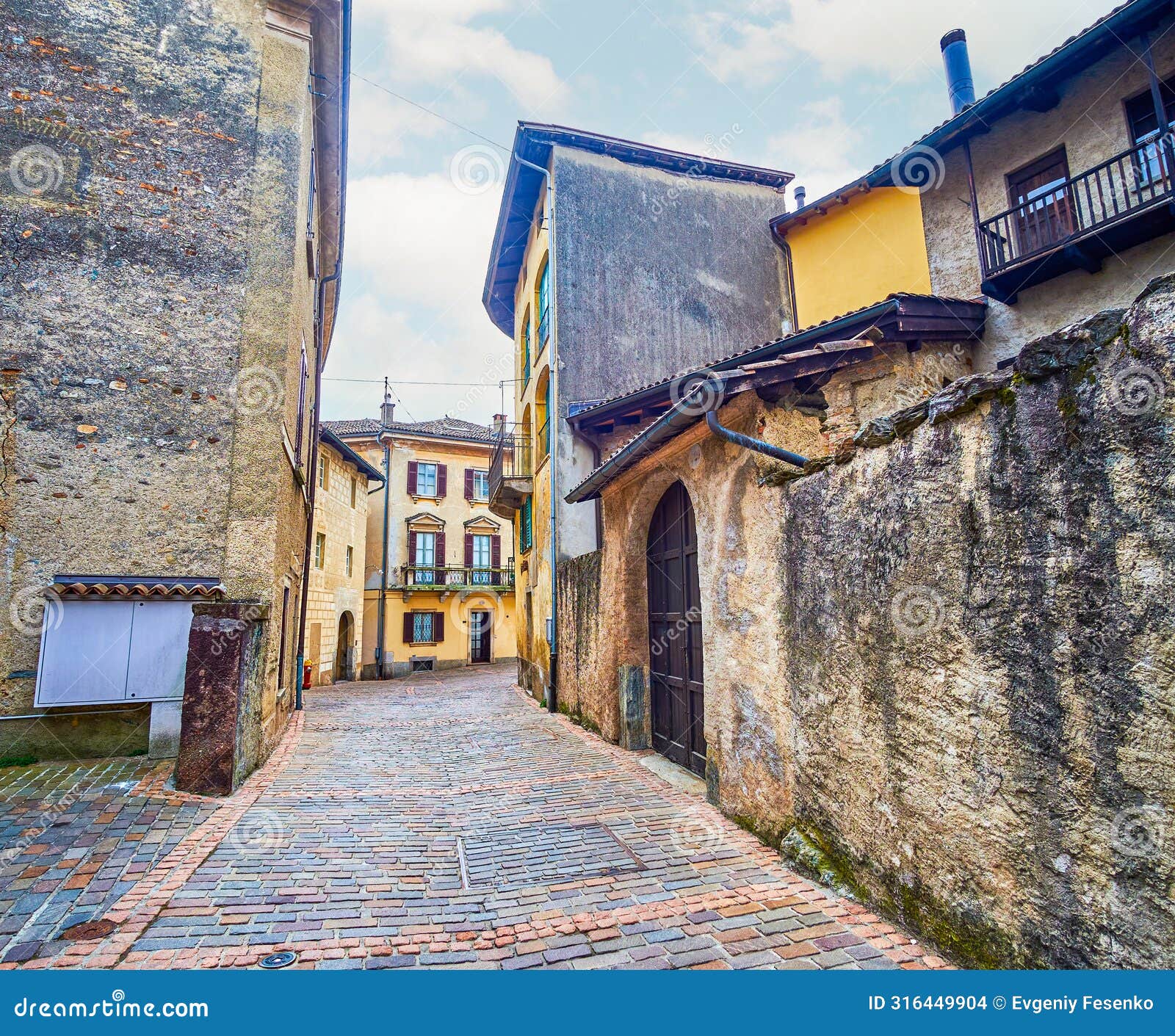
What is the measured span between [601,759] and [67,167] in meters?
9.41

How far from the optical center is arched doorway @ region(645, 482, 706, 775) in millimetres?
7133

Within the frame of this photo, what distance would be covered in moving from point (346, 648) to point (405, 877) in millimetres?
20723

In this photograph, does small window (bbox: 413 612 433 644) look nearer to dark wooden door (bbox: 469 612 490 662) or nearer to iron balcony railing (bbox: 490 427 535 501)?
dark wooden door (bbox: 469 612 490 662)

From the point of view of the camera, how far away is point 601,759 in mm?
7836

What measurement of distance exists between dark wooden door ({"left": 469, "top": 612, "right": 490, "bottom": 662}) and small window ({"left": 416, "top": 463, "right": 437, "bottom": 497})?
18.3 feet

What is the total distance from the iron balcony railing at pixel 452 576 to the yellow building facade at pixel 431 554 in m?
0.05

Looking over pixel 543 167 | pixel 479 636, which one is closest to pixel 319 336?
pixel 543 167

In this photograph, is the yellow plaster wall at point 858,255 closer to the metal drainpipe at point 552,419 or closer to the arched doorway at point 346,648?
the metal drainpipe at point 552,419

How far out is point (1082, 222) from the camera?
8.33 m

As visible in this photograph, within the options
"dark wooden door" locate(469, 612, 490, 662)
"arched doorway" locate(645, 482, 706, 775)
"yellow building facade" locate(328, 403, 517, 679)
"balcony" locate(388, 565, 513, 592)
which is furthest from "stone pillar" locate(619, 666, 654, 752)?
"dark wooden door" locate(469, 612, 490, 662)

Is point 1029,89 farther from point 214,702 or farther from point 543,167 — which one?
point 214,702

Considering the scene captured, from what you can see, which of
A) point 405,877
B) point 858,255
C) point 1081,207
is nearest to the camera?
point 405,877

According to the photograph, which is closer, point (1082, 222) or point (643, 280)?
point (1082, 222)

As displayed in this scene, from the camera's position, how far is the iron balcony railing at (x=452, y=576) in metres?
27.7
